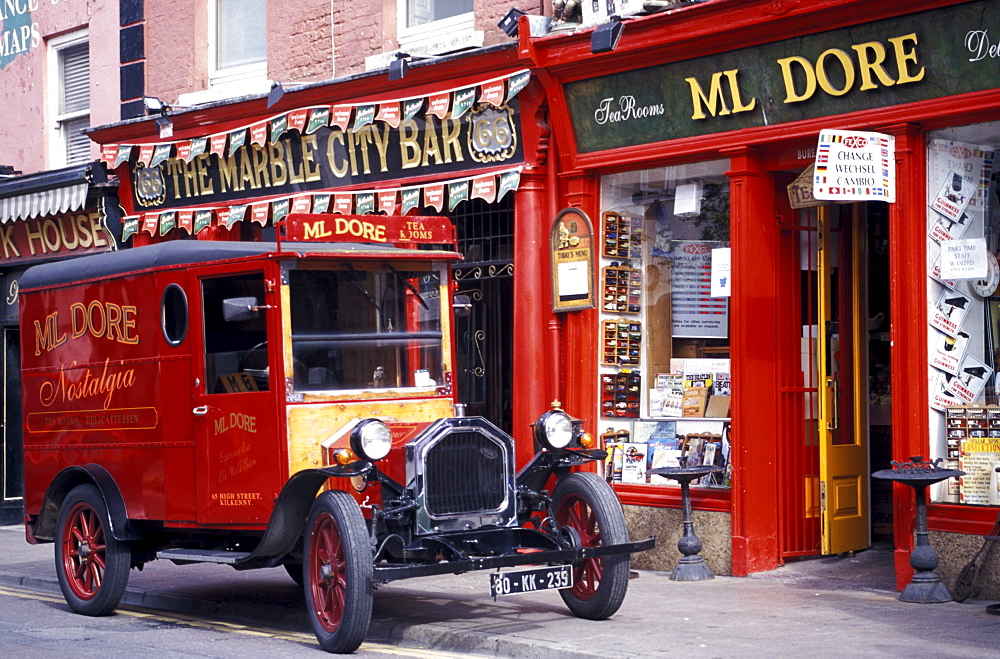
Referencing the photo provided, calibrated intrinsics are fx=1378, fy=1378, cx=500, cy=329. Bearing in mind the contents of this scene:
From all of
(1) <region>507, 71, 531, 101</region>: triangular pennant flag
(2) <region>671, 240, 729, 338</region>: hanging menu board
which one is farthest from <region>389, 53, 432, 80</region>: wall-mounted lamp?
(2) <region>671, 240, 729, 338</region>: hanging menu board

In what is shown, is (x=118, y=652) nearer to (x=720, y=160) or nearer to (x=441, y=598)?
(x=441, y=598)

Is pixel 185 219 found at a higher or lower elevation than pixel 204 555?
Answer: higher

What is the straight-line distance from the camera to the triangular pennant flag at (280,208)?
14.4 m

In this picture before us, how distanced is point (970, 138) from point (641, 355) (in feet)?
11.4

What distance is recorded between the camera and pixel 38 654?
326 inches

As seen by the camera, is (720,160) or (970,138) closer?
(970,138)

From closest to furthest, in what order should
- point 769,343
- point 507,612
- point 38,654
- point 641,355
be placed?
point 38,654 < point 507,612 < point 769,343 < point 641,355

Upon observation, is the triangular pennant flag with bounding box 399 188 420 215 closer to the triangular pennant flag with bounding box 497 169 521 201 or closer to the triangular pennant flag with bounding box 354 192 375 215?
the triangular pennant flag with bounding box 354 192 375 215

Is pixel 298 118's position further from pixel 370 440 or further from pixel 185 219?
pixel 370 440

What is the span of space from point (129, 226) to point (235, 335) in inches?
309

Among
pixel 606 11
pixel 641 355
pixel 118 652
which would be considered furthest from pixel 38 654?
pixel 606 11

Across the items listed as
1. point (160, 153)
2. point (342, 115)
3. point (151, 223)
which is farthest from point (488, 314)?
point (151, 223)

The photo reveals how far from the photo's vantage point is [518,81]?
12125 millimetres

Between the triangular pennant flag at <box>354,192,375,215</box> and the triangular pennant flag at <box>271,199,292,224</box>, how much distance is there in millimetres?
981
